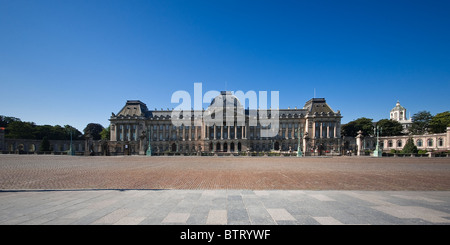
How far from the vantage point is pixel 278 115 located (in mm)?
82438

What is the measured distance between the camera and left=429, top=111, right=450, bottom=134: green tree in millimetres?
64562

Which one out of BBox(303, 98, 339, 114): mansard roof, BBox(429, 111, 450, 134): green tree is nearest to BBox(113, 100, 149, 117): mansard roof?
BBox(303, 98, 339, 114): mansard roof

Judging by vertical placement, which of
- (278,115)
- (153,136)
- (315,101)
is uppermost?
(315,101)

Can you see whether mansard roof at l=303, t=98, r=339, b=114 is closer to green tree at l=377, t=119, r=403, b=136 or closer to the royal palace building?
the royal palace building

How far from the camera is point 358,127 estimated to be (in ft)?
288

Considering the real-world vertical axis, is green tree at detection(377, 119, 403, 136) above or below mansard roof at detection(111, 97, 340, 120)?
below

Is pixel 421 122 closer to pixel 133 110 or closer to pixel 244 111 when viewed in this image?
pixel 244 111

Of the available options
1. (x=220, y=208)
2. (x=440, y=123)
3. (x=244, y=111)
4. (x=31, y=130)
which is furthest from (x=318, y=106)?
(x=31, y=130)

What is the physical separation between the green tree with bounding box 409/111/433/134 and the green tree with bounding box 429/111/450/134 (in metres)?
7.57

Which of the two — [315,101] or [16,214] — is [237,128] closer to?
[315,101]

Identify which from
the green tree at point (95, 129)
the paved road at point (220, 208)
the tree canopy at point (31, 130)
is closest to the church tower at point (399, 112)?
the paved road at point (220, 208)

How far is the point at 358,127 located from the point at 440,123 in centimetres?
2514
